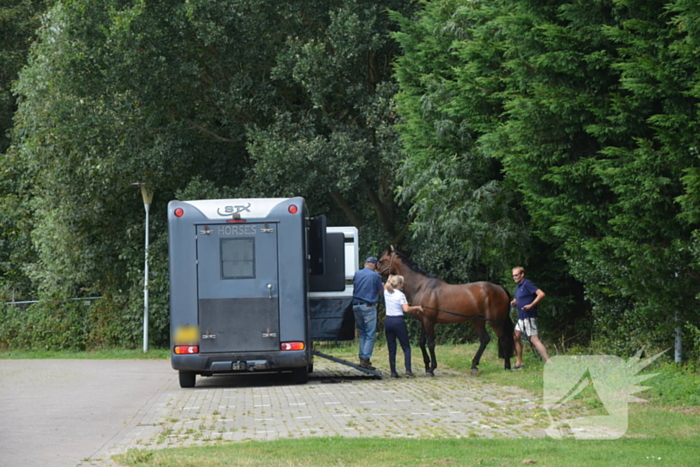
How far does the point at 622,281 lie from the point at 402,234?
1428 centimetres

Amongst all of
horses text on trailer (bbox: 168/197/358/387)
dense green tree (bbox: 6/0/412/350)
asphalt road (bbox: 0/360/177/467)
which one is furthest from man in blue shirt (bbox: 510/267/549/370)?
dense green tree (bbox: 6/0/412/350)

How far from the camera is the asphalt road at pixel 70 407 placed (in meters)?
8.57

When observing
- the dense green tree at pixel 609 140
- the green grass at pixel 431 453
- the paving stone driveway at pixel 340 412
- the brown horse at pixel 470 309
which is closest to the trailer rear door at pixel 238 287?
the paving stone driveway at pixel 340 412

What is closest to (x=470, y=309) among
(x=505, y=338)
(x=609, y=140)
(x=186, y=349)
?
(x=505, y=338)

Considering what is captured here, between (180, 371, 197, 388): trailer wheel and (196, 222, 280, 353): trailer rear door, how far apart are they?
88 centimetres

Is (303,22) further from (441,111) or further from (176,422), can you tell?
(176,422)

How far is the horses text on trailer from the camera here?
47.1 feet

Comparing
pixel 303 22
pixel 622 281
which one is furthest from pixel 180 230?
pixel 303 22

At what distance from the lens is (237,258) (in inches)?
571

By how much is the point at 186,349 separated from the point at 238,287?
1318 mm

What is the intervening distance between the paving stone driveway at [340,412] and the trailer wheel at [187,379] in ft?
0.47

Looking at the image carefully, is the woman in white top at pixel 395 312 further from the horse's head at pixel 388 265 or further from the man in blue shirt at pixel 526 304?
the man in blue shirt at pixel 526 304

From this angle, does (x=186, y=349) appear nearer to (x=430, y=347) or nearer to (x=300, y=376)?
(x=300, y=376)

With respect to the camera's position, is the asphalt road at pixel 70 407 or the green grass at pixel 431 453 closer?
the green grass at pixel 431 453
